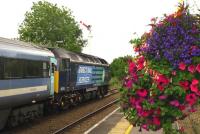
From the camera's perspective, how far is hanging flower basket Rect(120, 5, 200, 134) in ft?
18.6

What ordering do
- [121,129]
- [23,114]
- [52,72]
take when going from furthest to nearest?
[52,72] → [23,114] → [121,129]

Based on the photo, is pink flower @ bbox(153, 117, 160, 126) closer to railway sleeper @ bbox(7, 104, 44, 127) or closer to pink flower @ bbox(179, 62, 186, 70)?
pink flower @ bbox(179, 62, 186, 70)

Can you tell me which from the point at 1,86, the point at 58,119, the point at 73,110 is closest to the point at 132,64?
the point at 1,86

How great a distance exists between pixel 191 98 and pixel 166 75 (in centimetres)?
41

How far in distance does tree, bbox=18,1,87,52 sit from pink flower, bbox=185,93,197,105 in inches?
2463

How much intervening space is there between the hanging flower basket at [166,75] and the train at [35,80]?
8824 mm

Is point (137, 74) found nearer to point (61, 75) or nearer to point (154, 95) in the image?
point (154, 95)

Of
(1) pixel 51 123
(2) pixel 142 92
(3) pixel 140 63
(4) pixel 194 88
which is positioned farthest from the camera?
(1) pixel 51 123

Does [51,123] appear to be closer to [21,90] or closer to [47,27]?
[21,90]

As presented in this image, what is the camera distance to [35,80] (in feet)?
57.7

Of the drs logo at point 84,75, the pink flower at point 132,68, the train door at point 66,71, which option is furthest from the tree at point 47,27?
the pink flower at point 132,68

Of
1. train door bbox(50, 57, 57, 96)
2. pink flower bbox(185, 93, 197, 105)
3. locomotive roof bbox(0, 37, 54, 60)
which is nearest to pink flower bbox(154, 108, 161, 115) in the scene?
pink flower bbox(185, 93, 197, 105)

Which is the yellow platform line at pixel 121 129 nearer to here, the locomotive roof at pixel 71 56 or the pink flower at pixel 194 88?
the locomotive roof at pixel 71 56

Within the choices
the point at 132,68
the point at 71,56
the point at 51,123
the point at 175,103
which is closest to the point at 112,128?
the point at 51,123
